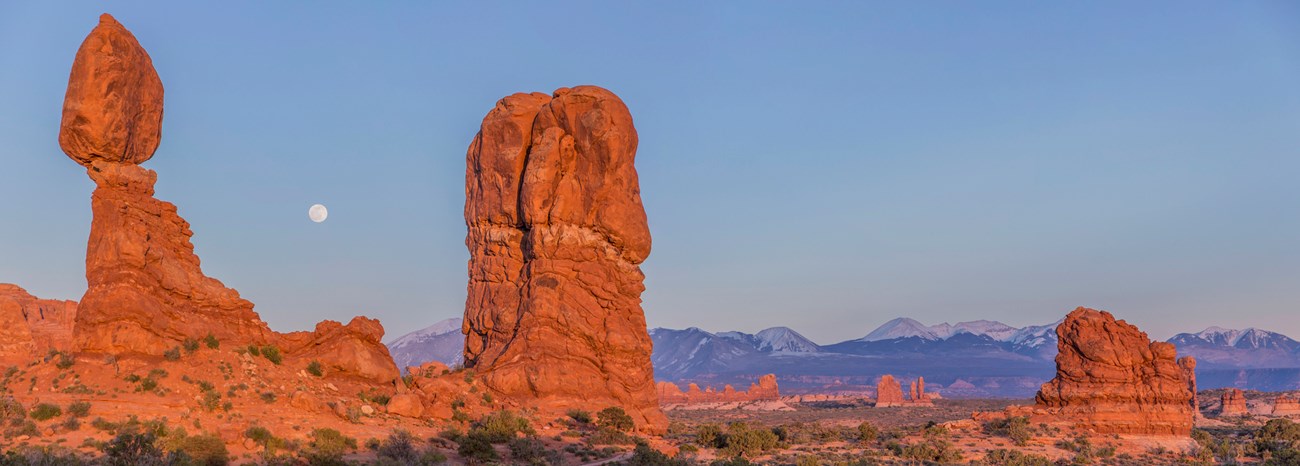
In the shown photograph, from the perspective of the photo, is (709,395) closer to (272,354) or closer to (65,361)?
(272,354)

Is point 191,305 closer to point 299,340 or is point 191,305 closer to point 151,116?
point 299,340

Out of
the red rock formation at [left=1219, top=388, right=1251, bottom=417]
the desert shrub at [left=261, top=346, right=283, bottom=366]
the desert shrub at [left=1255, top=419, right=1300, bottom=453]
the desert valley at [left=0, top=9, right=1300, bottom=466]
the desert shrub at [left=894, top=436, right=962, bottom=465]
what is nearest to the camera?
the desert valley at [left=0, top=9, right=1300, bottom=466]

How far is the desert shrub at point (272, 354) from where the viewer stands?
3081 centimetres

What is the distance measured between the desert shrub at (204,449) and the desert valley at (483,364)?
7 centimetres

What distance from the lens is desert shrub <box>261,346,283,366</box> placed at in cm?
3081

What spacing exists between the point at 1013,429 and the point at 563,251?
795 inches

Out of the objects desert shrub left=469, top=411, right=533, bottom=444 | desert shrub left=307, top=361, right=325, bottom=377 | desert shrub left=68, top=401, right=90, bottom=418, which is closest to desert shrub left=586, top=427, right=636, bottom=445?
desert shrub left=469, top=411, right=533, bottom=444

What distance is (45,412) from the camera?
23812mm

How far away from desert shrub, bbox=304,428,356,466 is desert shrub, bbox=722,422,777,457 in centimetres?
1399

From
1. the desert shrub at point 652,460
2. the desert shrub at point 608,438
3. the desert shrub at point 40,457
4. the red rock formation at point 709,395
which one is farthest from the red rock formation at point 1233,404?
the desert shrub at point 40,457

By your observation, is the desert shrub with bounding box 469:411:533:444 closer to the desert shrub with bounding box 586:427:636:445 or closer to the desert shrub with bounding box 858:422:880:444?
the desert shrub with bounding box 586:427:636:445

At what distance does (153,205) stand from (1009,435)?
33838 mm

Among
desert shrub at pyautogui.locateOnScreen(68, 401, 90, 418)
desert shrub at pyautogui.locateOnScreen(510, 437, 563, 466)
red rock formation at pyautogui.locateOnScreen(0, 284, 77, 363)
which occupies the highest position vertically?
red rock formation at pyautogui.locateOnScreen(0, 284, 77, 363)

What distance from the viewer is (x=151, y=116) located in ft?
99.2
